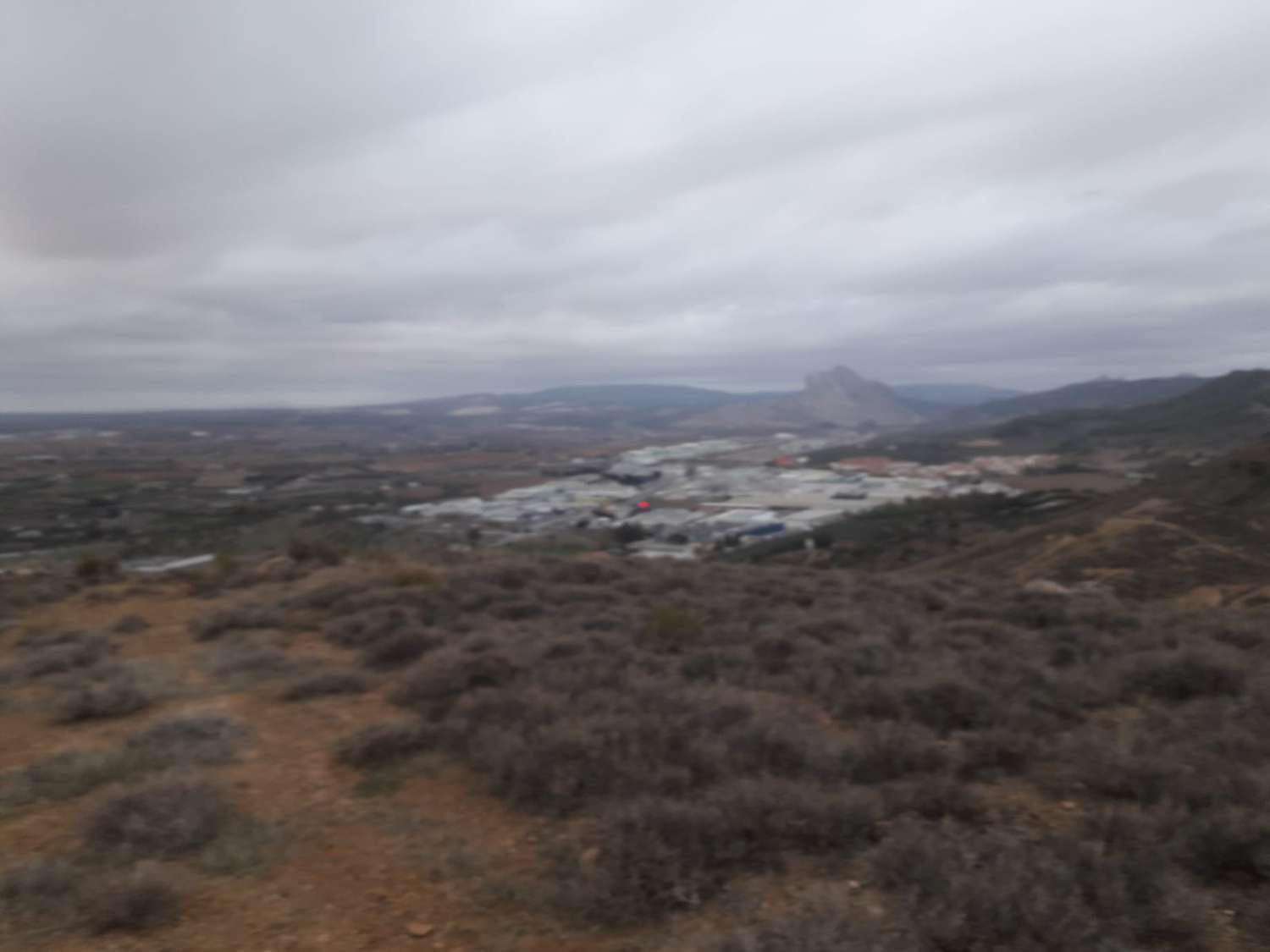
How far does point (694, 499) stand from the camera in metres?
50.8

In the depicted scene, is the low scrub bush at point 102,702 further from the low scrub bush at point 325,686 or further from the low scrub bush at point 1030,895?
the low scrub bush at point 1030,895

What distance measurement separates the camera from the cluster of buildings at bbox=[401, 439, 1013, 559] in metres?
37.7

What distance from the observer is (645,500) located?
50750mm

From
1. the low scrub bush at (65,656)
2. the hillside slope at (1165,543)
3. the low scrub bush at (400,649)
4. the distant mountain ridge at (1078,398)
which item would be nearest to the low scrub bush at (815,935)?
the low scrub bush at (400,649)

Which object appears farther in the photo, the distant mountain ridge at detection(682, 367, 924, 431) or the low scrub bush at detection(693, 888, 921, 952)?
the distant mountain ridge at detection(682, 367, 924, 431)

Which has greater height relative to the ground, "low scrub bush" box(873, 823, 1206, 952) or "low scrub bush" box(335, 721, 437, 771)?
"low scrub bush" box(873, 823, 1206, 952)

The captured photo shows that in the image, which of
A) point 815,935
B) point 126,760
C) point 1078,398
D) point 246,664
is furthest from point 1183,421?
point 126,760

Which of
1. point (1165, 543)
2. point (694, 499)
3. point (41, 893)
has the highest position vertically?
point (41, 893)

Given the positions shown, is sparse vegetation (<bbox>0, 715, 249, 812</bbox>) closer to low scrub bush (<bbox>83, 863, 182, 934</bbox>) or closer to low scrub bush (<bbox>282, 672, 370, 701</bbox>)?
low scrub bush (<bbox>282, 672, 370, 701</bbox>)

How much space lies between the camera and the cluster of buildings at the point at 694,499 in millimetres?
37719

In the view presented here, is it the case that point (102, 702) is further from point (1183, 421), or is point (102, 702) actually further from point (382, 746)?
point (1183, 421)

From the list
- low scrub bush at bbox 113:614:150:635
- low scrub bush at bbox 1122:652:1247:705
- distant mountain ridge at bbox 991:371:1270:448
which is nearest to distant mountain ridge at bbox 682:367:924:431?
distant mountain ridge at bbox 991:371:1270:448

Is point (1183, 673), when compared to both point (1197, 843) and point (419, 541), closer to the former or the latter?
point (1197, 843)

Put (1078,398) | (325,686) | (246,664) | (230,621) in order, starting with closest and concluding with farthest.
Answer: (325,686)
(246,664)
(230,621)
(1078,398)
